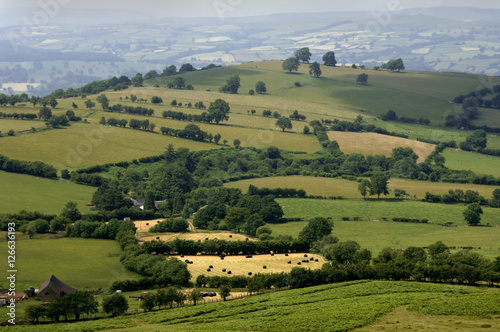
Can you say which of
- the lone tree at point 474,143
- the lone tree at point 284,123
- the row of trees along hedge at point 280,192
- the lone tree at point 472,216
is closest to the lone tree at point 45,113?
the lone tree at point 284,123

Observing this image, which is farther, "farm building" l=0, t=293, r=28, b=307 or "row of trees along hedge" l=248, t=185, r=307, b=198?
"row of trees along hedge" l=248, t=185, r=307, b=198

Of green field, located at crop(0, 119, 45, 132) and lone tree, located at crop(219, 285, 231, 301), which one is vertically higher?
green field, located at crop(0, 119, 45, 132)

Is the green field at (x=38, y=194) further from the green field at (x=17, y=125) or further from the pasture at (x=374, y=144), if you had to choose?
the pasture at (x=374, y=144)

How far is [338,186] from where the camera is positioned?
122 metres

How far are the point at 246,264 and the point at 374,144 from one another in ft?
273

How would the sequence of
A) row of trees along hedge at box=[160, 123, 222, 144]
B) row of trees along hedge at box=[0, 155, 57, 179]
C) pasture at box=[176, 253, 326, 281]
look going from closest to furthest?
pasture at box=[176, 253, 326, 281]
row of trees along hedge at box=[0, 155, 57, 179]
row of trees along hedge at box=[160, 123, 222, 144]

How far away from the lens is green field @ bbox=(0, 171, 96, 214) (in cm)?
10025

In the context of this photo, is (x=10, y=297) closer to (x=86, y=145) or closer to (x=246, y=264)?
(x=246, y=264)

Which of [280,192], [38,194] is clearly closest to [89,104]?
[38,194]

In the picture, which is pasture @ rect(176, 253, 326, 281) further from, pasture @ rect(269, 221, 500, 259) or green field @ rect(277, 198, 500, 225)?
green field @ rect(277, 198, 500, 225)

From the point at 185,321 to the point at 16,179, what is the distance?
68.8 meters

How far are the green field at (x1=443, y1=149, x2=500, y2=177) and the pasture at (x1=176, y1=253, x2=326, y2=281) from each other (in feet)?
225

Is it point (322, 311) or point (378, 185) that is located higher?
point (378, 185)

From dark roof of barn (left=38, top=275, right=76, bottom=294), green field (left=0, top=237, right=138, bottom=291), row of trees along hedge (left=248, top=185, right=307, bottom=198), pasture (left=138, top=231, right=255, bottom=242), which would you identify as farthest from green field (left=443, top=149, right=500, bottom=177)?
dark roof of barn (left=38, top=275, right=76, bottom=294)
